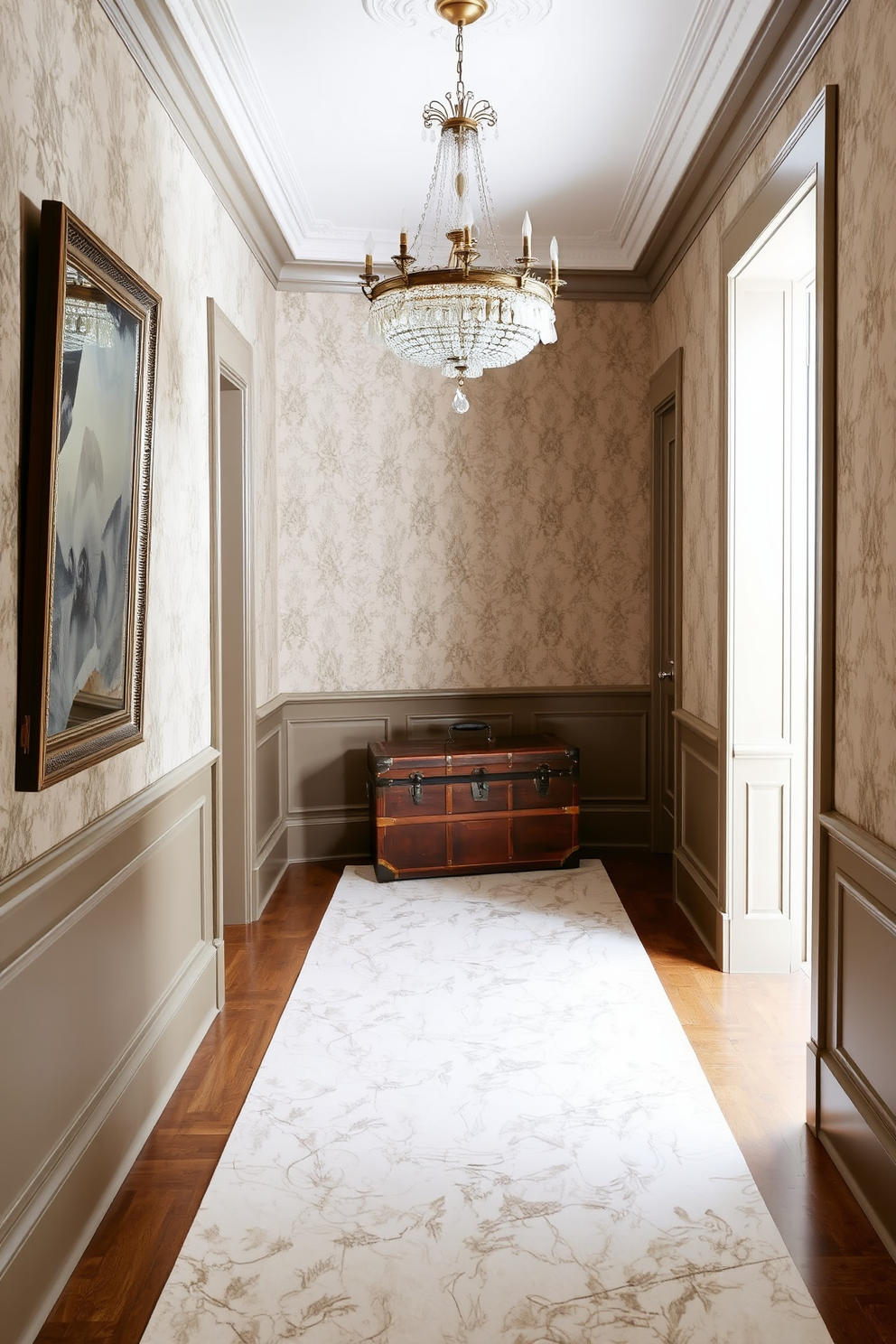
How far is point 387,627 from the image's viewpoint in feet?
17.1

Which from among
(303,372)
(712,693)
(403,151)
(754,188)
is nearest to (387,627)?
(303,372)

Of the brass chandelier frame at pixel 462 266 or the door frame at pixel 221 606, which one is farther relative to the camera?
the door frame at pixel 221 606

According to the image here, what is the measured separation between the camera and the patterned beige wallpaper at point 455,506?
201 inches

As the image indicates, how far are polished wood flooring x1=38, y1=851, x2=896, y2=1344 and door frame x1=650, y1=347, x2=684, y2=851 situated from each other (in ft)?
3.41

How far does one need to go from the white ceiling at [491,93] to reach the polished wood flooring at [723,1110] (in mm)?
2962

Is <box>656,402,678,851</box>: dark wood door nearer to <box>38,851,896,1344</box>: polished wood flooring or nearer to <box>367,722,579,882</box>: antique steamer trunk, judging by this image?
<box>367,722,579,882</box>: antique steamer trunk

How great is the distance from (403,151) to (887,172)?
2225 millimetres

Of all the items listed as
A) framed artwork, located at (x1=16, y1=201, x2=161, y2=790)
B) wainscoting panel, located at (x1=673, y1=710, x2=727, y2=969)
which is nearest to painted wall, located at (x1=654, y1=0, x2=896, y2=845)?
wainscoting panel, located at (x1=673, y1=710, x2=727, y2=969)

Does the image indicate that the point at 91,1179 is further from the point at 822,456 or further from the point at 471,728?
the point at 471,728

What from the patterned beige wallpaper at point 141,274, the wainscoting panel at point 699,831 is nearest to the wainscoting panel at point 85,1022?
the patterned beige wallpaper at point 141,274

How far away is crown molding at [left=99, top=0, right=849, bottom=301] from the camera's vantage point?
8.69 feet

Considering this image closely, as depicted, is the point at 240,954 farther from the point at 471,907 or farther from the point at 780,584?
the point at 780,584

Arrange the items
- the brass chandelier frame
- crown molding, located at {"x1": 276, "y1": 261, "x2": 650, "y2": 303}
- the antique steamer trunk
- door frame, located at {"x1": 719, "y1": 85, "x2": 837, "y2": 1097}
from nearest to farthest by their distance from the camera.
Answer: door frame, located at {"x1": 719, "y1": 85, "x2": 837, "y2": 1097} < the brass chandelier frame < the antique steamer trunk < crown molding, located at {"x1": 276, "y1": 261, "x2": 650, "y2": 303}

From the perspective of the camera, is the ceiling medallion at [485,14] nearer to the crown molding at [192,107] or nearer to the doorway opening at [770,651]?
the crown molding at [192,107]
